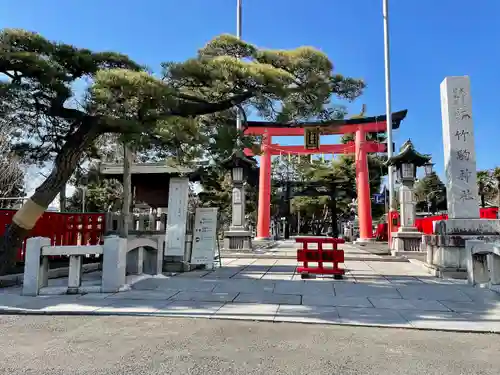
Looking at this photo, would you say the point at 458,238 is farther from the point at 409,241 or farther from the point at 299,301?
the point at 409,241

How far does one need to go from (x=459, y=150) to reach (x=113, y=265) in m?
9.03

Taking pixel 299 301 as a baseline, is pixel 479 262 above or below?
above

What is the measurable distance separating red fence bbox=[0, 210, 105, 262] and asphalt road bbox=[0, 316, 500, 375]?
4398mm

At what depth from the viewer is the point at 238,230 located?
1783 centimetres

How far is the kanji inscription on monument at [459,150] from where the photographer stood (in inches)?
416

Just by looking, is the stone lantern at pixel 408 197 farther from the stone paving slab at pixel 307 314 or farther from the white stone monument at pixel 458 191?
the stone paving slab at pixel 307 314

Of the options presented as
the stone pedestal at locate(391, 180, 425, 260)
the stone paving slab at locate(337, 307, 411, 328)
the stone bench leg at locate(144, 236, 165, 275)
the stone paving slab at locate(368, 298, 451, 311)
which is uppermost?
the stone pedestal at locate(391, 180, 425, 260)

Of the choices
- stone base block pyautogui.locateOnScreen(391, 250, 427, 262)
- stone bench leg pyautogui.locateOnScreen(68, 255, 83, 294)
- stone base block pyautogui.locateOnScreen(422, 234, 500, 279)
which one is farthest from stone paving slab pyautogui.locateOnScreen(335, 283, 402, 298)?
stone base block pyautogui.locateOnScreen(391, 250, 427, 262)

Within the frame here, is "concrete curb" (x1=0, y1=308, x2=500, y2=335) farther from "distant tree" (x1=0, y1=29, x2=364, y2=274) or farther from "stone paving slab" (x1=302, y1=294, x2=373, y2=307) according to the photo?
"distant tree" (x1=0, y1=29, x2=364, y2=274)

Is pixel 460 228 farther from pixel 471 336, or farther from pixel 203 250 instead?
pixel 203 250

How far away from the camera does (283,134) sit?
2369 centimetres

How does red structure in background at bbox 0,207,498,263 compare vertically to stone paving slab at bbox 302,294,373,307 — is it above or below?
above

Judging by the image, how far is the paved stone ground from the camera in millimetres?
6012

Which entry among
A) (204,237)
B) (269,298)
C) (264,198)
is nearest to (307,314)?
(269,298)
